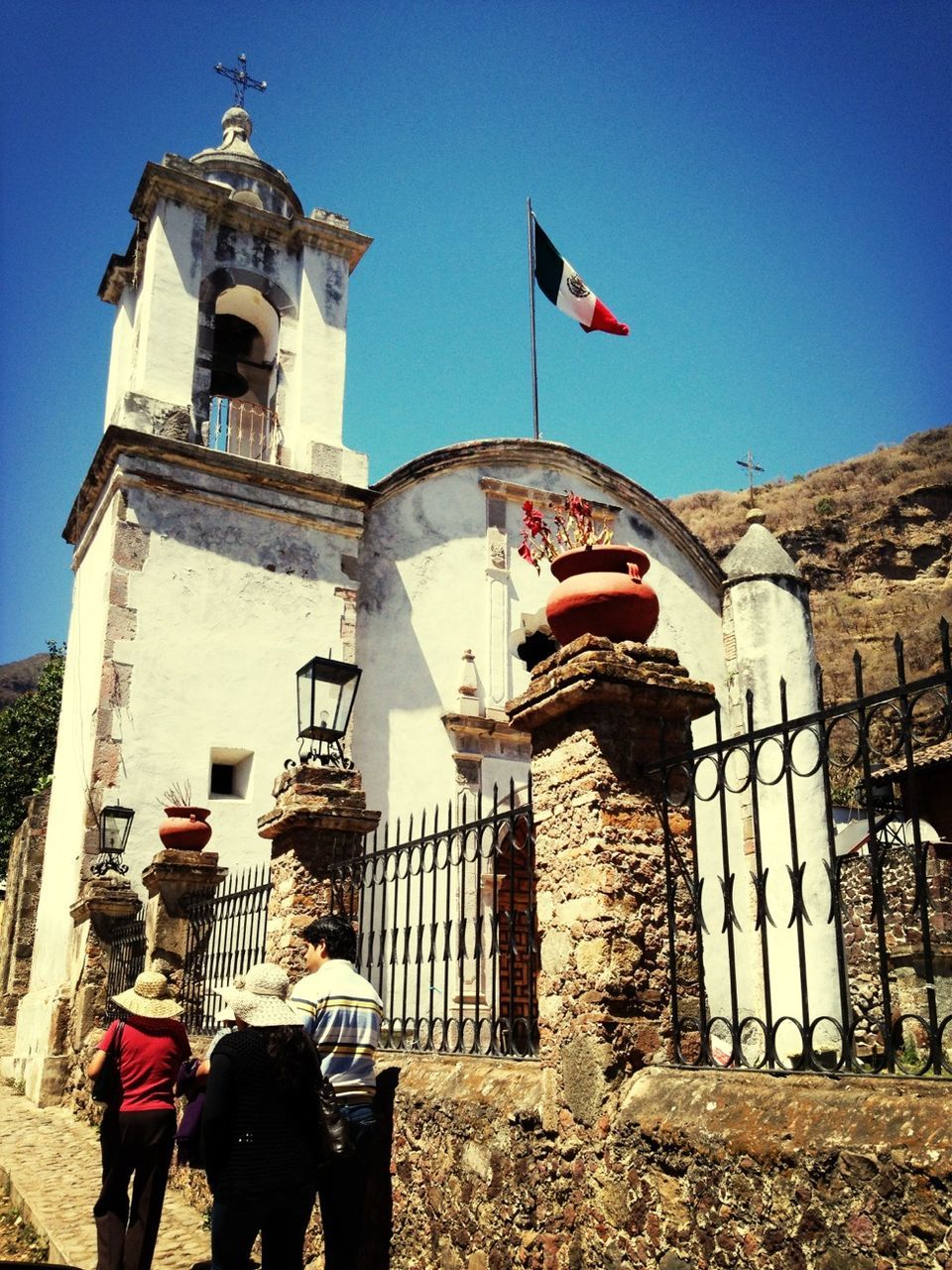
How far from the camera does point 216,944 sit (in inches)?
360

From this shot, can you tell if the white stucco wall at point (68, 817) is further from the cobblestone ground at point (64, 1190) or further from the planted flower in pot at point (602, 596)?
the planted flower in pot at point (602, 596)

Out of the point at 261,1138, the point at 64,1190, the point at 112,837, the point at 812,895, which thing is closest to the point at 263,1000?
the point at 261,1138

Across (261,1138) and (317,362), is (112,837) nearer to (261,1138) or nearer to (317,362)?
(317,362)

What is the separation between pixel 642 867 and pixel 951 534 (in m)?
46.7

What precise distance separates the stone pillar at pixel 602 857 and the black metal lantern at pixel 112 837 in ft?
27.3

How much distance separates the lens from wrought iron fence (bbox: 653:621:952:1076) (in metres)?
3.13

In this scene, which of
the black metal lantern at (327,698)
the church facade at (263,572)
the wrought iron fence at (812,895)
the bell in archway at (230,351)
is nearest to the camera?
the wrought iron fence at (812,895)

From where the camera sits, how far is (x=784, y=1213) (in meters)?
2.94

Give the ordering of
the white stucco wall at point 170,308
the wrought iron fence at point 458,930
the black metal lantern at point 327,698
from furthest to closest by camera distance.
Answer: the white stucco wall at point 170,308
the black metal lantern at point 327,698
the wrought iron fence at point 458,930

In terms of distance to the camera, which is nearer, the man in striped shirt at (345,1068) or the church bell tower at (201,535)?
the man in striped shirt at (345,1068)

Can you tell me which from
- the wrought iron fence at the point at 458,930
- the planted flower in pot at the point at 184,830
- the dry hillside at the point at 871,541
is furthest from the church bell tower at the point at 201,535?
the dry hillside at the point at 871,541

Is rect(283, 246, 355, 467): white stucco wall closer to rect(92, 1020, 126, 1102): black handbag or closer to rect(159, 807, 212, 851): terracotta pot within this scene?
rect(159, 807, 212, 851): terracotta pot

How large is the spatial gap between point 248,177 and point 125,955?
1157 cm

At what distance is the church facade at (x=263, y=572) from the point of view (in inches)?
511
